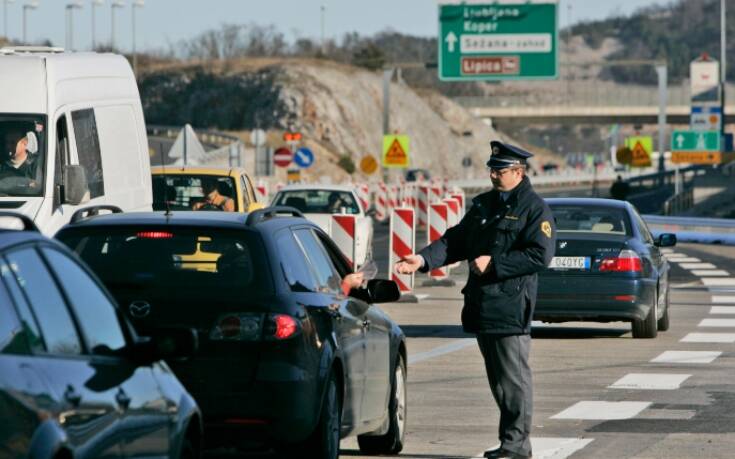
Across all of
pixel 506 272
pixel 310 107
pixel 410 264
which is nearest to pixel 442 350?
pixel 410 264

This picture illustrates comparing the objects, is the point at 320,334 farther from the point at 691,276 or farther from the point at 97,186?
the point at 691,276

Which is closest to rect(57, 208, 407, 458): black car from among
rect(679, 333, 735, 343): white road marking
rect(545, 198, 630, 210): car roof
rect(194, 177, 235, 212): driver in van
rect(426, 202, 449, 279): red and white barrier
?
rect(545, 198, 630, 210): car roof

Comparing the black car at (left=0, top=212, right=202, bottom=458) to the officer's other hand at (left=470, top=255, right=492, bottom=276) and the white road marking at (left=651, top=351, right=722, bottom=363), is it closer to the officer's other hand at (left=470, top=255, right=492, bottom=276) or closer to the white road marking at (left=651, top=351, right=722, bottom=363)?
the officer's other hand at (left=470, top=255, right=492, bottom=276)

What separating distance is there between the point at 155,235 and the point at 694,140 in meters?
52.0

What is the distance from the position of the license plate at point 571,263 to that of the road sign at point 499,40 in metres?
35.8

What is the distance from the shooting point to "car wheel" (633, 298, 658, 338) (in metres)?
19.9

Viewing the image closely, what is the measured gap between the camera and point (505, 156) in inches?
422

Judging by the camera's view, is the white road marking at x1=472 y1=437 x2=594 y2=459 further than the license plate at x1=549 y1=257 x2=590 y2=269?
No

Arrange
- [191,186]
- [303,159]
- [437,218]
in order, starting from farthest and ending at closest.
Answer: [303,159] → [437,218] → [191,186]

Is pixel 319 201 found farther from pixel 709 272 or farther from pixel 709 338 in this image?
pixel 709 338

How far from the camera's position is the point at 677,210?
222 ft

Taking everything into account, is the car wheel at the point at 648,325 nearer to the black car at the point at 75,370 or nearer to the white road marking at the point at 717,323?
the white road marking at the point at 717,323

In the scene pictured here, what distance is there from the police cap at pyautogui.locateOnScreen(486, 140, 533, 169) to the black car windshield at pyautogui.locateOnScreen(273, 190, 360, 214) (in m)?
23.6

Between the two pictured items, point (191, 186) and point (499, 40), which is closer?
point (191, 186)
